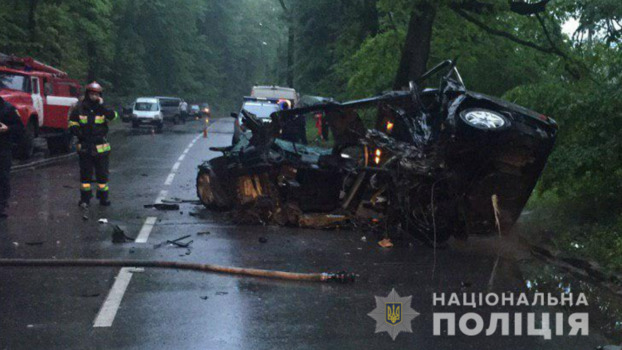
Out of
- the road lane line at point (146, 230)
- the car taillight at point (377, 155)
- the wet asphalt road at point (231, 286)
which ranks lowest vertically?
the wet asphalt road at point (231, 286)

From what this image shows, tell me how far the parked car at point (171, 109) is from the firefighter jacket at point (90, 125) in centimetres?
4075

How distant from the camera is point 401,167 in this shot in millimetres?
9172

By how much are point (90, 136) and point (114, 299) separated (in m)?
5.97

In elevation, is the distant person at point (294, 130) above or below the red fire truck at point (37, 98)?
below

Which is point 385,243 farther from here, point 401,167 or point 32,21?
point 32,21

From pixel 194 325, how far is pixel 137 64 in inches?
2312

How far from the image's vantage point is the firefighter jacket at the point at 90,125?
12.0 m

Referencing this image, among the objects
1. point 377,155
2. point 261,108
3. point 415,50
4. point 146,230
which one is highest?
point 415,50

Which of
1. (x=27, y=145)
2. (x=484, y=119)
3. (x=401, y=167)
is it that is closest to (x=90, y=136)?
(x=401, y=167)

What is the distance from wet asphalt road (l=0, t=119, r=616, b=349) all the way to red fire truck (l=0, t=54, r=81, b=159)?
26.0 feet

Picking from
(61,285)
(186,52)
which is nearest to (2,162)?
(61,285)

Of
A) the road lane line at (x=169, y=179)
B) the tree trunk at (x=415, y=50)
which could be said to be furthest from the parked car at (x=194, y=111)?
the road lane line at (x=169, y=179)

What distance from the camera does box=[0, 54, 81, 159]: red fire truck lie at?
19.4 m

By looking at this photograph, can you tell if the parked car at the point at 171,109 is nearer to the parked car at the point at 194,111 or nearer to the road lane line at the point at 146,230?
the parked car at the point at 194,111
